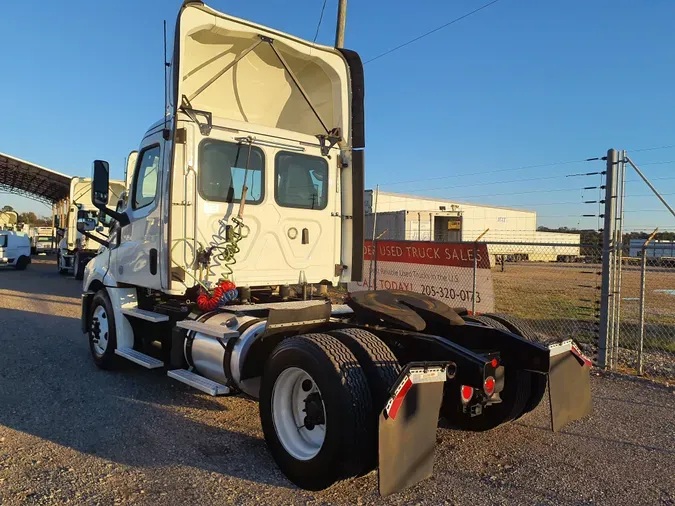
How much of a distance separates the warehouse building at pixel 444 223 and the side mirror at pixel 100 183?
13045 mm

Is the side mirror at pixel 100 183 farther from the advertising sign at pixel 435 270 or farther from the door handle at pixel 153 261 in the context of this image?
the advertising sign at pixel 435 270

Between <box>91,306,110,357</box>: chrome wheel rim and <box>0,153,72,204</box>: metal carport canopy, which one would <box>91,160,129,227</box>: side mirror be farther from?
<box>0,153,72,204</box>: metal carport canopy

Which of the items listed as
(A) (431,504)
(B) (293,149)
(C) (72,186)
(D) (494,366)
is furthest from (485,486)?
(C) (72,186)

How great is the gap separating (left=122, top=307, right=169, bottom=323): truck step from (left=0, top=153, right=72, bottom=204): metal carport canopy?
24582 mm

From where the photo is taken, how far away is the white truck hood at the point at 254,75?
205 inches

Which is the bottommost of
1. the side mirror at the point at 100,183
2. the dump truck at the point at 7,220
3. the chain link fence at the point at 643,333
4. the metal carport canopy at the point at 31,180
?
the chain link fence at the point at 643,333

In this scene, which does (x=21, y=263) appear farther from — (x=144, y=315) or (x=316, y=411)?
(x=316, y=411)

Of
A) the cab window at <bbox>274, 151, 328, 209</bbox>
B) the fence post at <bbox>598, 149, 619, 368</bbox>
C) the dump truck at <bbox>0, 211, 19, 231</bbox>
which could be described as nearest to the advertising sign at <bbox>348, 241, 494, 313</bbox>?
the fence post at <bbox>598, 149, 619, 368</bbox>

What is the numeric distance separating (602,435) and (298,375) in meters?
2.81

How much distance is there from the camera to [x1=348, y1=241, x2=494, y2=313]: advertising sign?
319 inches

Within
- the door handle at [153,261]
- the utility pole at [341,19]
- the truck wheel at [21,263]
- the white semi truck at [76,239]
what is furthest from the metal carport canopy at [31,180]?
the door handle at [153,261]

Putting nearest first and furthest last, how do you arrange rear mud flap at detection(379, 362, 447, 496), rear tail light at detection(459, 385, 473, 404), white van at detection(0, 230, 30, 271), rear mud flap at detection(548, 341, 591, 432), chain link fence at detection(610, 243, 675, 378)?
rear mud flap at detection(379, 362, 447, 496) < rear tail light at detection(459, 385, 473, 404) < rear mud flap at detection(548, 341, 591, 432) < chain link fence at detection(610, 243, 675, 378) < white van at detection(0, 230, 30, 271)

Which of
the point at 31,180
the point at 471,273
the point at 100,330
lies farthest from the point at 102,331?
the point at 31,180

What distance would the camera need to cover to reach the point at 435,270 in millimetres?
8969
